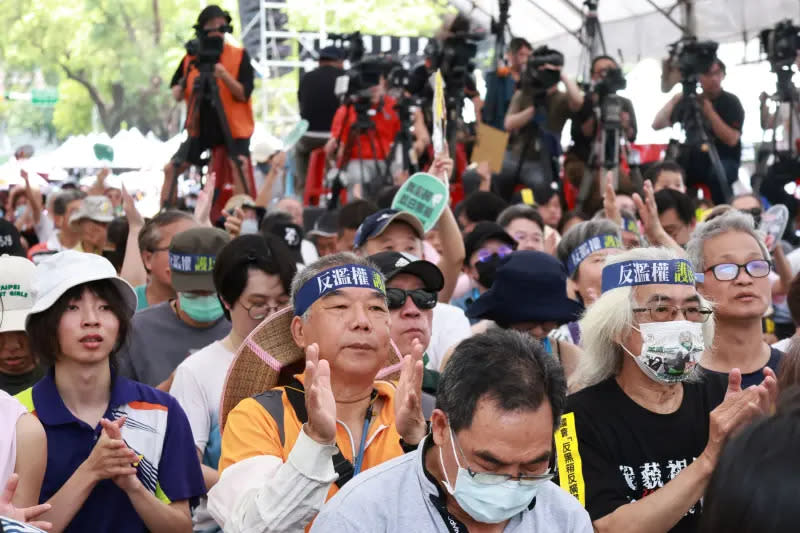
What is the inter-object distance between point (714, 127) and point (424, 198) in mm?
4327

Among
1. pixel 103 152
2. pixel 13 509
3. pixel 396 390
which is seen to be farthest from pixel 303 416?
pixel 103 152

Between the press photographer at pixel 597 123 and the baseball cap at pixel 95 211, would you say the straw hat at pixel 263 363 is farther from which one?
the press photographer at pixel 597 123

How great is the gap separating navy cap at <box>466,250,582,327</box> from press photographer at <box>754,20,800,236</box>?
5.05m

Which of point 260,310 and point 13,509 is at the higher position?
point 260,310

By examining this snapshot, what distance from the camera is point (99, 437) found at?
4.18 m

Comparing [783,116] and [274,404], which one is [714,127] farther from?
[274,404]

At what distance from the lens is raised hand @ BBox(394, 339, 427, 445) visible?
12.0ft

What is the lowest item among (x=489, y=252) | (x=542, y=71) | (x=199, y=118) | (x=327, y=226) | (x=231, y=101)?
(x=327, y=226)

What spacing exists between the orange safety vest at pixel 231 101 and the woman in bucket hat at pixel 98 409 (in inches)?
235

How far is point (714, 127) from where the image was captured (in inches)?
407

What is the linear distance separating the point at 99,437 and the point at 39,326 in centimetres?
42

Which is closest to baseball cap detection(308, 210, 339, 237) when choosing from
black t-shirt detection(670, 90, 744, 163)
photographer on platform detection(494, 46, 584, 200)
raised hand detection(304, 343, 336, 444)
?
photographer on platform detection(494, 46, 584, 200)

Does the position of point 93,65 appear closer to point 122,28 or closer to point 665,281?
point 122,28

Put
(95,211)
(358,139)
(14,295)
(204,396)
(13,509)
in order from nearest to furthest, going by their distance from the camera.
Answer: (13,509)
(14,295)
(204,396)
(95,211)
(358,139)
